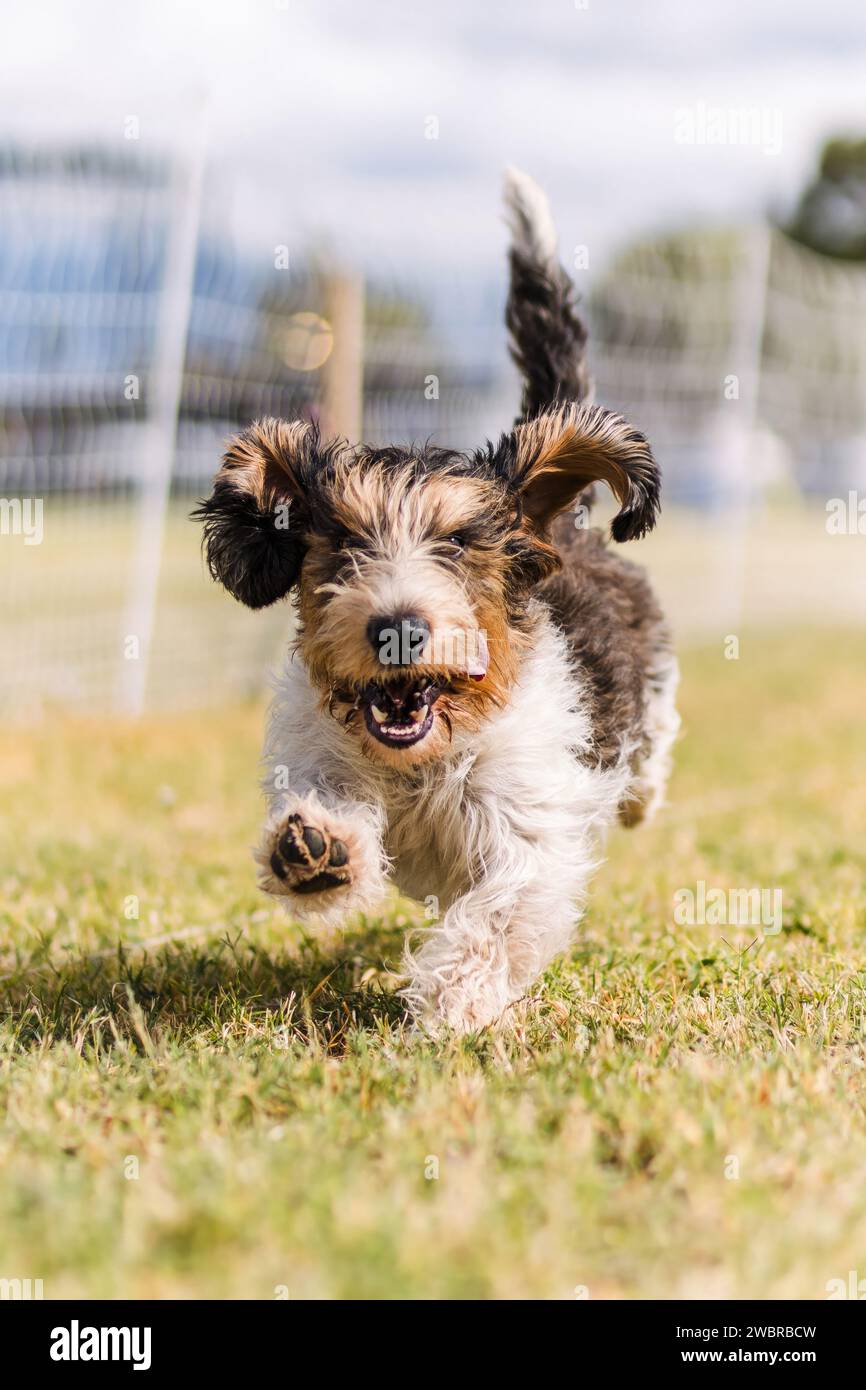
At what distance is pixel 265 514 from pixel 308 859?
92 cm

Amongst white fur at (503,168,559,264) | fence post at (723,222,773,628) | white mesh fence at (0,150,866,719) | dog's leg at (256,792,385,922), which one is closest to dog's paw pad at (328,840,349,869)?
dog's leg at (256,792,385,922)

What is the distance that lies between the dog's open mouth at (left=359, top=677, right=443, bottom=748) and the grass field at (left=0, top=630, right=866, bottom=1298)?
669 millimetres

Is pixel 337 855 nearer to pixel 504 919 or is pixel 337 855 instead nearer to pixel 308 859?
pixel 308 859

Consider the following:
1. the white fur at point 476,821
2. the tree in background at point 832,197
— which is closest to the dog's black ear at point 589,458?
the white fur at point 476,821

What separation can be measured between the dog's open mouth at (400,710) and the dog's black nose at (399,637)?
15 cm

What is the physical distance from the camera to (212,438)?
9.28 metres

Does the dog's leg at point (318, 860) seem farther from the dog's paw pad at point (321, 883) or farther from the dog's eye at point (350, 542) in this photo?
the dog's eye at point (350, 542)

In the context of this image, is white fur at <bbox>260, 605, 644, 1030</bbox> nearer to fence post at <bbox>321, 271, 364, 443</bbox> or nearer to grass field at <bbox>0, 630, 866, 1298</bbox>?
grass field at <bbox>0, 630, 866, 1298</bbox>

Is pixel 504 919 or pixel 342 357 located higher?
pixel 342 357

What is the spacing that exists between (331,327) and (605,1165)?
8.20 meters

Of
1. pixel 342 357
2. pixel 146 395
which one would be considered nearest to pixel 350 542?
pixel 146 395

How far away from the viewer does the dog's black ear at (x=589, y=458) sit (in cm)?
372

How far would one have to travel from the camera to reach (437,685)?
3.47 m

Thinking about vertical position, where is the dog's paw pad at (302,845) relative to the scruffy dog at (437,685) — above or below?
below
